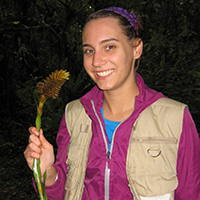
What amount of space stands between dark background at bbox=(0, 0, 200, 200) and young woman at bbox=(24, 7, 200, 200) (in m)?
3.46

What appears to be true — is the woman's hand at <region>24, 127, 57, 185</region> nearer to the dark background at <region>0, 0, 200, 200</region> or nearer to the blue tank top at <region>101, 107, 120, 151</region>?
the blue tank top at <region>101, 107, 120, 151</region>

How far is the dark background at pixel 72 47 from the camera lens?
219 inches

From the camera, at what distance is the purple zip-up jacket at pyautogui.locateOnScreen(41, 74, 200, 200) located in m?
1.73

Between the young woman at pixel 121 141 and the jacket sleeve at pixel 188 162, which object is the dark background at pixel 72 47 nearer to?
the young woman at pixel 121 141

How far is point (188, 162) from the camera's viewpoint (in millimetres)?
1727

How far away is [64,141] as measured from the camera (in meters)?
2.08

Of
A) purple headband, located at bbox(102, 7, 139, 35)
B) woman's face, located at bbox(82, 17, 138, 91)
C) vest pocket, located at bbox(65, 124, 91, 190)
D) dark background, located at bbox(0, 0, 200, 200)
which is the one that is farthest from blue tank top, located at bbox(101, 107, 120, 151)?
dark background, located at bbox(0, 0, 200, 200)

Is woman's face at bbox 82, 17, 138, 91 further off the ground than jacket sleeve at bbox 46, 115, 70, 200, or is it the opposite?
woman's face at bbox 82, 17, 138, 91

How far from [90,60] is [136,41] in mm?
432

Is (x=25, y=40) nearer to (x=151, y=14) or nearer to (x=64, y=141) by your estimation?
(x=151, y=14)

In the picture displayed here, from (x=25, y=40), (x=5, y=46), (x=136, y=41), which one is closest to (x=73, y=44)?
(x=25, y=40)

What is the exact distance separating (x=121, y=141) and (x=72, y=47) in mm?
4420

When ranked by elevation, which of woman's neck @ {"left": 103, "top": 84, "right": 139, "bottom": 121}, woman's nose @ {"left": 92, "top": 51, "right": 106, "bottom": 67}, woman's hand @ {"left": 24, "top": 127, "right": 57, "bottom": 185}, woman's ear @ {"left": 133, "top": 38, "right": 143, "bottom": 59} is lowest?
woman's hand @ {"left": 24, "top": 127, "right": 57, "bottom": 185}

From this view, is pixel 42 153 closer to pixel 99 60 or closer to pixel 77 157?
pixel 77 157
